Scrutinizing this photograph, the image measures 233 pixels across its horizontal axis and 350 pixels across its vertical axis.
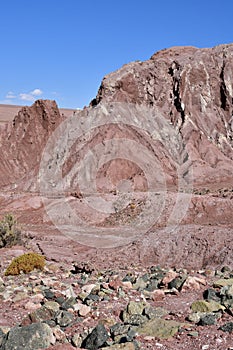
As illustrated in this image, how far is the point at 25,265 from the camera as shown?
1331 cm

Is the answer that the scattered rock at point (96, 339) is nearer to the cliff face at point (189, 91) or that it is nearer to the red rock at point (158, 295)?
the red rock at point (158, 295)

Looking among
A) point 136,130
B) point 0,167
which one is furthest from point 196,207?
point 0,167

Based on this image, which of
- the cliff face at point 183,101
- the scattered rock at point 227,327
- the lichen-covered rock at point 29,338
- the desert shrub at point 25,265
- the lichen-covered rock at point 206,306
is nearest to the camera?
the lichen-covered rock at point 29,338

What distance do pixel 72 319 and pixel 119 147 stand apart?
4134 centimetres

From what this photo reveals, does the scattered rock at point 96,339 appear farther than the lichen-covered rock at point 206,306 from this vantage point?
No

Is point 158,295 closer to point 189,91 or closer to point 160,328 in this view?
point 160,328

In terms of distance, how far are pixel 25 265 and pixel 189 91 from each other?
47710mm

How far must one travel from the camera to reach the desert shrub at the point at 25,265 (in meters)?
13.0

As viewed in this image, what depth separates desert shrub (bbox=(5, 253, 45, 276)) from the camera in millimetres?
13044

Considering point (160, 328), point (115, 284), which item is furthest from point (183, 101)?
point (160, 328)

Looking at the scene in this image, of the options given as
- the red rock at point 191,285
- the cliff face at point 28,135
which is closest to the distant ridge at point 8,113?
the cliff face at point 28,135

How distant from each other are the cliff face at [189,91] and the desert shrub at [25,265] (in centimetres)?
4162

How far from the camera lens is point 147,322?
6.91 meters

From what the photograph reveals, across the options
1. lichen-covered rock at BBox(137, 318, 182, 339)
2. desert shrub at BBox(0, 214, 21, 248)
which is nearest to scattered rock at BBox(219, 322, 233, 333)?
lichen-covered rock at BBox(137, 318, 182, 339)
